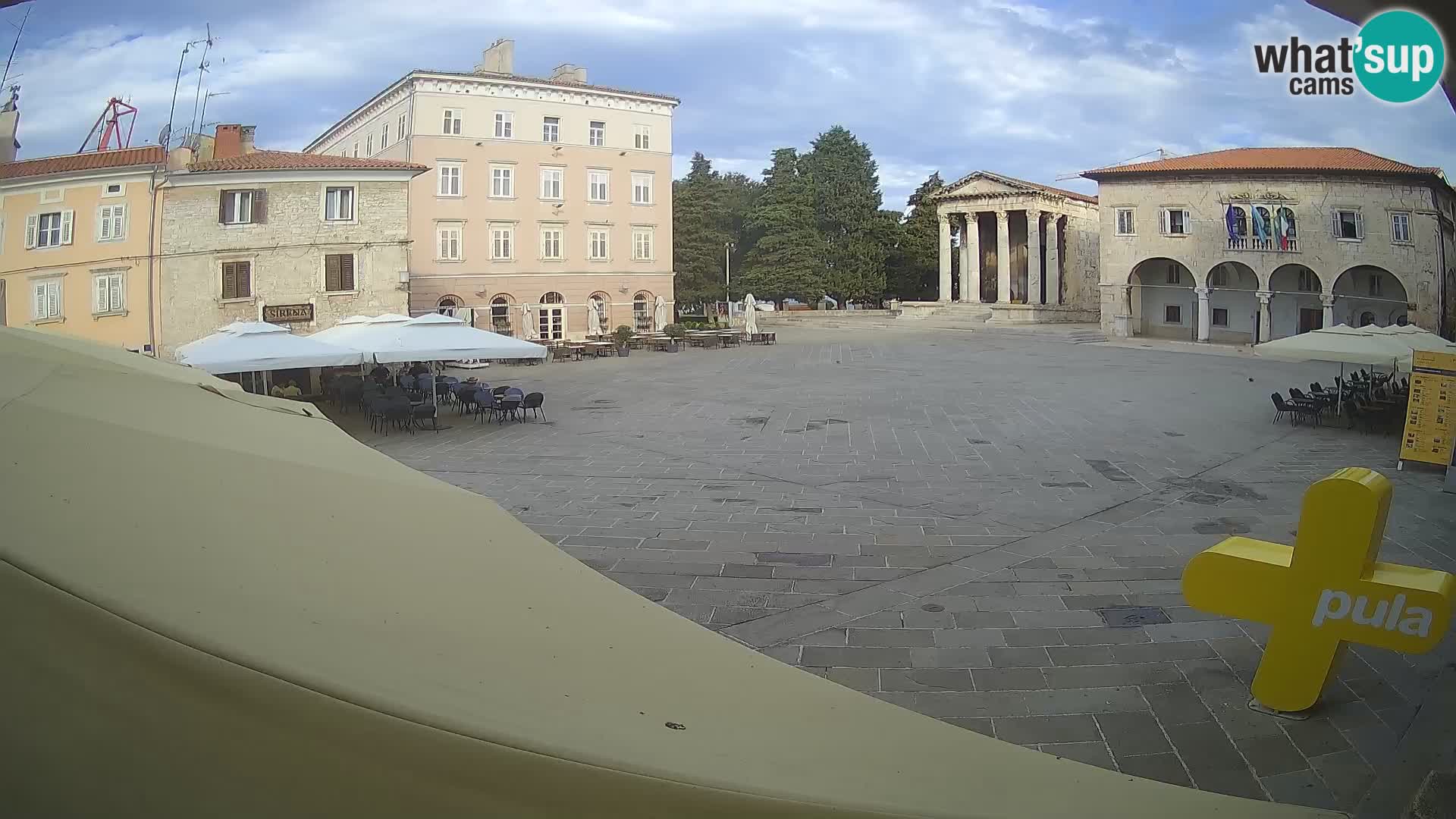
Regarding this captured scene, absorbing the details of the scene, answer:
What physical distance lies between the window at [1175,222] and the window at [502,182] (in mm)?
25776

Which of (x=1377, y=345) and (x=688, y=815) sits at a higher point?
(x=1377, y=345)

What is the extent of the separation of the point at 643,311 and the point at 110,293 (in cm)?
3216

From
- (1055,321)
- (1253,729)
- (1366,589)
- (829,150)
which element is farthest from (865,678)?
(829,150)

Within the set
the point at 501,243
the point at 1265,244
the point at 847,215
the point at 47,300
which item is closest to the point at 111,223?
the point at 47,300

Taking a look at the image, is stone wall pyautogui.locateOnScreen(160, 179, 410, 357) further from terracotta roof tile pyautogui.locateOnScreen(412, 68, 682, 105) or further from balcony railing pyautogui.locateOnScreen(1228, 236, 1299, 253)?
balcony railing pyautogui.locateOnScreen(1228, 236, 1299, 253)

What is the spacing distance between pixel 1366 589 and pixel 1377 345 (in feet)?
37.0

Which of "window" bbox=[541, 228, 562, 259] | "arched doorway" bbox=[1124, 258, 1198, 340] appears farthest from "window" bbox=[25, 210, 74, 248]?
"arched doorway" bbox=[1124, 258, 1198, 340]

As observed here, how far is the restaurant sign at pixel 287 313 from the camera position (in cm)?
2184

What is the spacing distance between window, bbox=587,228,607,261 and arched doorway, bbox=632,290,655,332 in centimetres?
249

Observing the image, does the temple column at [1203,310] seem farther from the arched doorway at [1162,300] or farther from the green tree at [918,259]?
the green tree at [918,259]

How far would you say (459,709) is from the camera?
164cm

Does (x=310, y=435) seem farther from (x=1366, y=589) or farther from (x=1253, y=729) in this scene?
(x=1366, y=589)

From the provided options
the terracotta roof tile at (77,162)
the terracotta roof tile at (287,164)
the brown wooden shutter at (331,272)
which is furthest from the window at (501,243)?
the terracotta roof tile at (77,162)

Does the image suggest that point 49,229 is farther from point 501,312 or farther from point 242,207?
point 501,312
